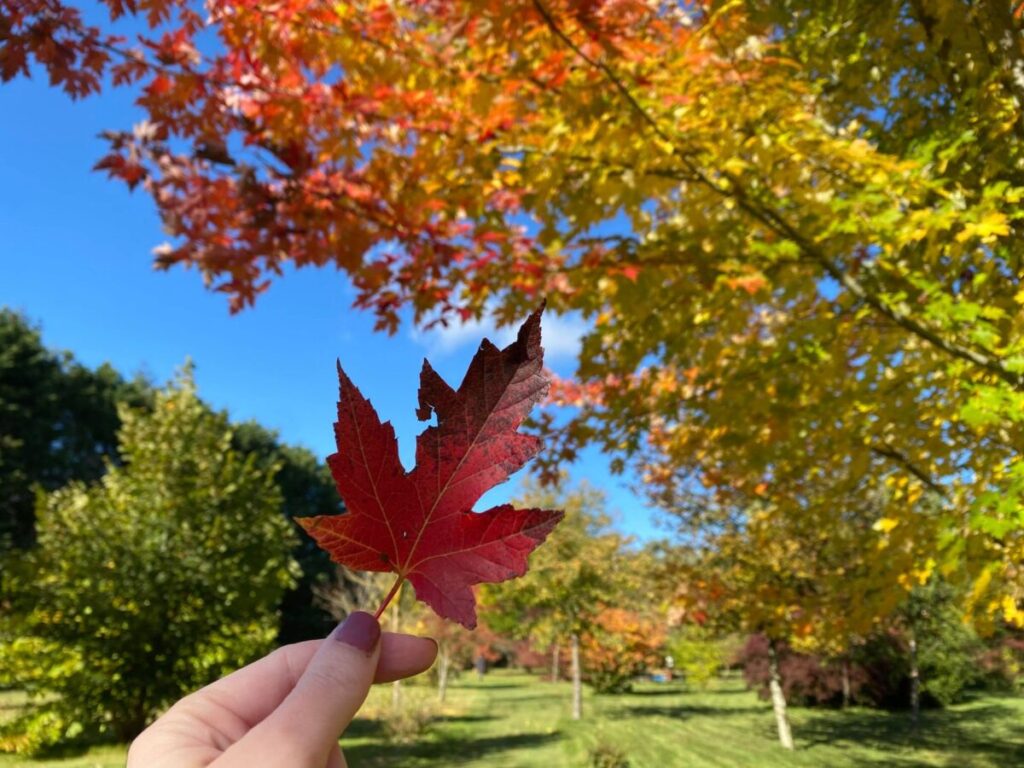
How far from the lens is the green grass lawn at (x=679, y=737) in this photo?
11297 mm

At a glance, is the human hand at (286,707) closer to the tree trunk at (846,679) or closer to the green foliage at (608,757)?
the green foliage at (608,757)

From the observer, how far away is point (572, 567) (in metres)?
19.0

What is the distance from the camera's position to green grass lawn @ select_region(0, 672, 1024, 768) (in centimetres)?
1130

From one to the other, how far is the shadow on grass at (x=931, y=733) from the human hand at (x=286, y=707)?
1414 centimetres

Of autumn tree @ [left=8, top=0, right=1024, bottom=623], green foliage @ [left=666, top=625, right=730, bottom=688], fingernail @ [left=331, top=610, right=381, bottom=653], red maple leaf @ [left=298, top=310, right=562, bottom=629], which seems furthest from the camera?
green foliage @ [left=666, top=625, right=730, bottom=688]

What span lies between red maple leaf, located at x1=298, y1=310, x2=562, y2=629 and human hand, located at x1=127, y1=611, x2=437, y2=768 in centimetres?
15

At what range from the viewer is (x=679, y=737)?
542 inches

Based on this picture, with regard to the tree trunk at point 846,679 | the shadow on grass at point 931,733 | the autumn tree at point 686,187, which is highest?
the autumn tree at point 686,187

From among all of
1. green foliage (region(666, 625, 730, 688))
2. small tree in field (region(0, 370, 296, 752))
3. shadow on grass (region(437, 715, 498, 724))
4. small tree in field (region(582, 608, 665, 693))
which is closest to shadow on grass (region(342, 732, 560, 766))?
shadow on grass (region(437, 715, 498, 724))

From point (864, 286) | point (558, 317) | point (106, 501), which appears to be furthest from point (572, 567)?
point (864, 286)

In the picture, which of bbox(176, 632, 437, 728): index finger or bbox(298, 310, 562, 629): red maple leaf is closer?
bbox(298, 310, 562, 629): red maple leaf

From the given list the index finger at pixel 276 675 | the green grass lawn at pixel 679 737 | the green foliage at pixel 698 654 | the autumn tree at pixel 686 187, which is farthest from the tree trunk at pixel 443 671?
the index finger at pixel 276 675

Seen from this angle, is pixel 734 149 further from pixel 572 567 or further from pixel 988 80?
pixel 572 567

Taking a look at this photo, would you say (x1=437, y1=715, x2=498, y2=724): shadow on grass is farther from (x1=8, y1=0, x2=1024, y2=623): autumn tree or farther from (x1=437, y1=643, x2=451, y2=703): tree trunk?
(x1=8, y1=0, x2=1024, y2=623): autumn tree
